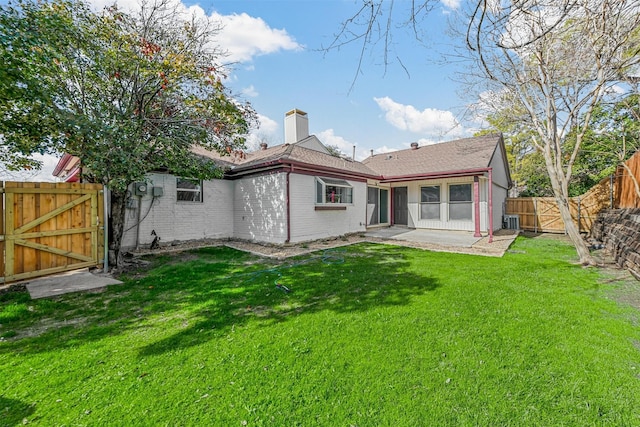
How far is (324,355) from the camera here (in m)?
2.77

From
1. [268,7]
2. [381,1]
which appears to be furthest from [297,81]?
[381,1]

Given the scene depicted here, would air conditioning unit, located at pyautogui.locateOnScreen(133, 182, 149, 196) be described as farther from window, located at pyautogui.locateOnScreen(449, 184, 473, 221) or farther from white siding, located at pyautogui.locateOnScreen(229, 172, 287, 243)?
window, located at pyautogui.locateOnScreen(449, 184, 473, 221)

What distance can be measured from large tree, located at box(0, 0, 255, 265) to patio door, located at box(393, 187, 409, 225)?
9.89m

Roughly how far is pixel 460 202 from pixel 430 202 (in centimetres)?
139

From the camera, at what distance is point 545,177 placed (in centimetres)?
1861

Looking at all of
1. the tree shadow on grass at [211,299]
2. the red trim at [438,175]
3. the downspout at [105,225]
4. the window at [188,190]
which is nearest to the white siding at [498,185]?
the red trim at [438,175]

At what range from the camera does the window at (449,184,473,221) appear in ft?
41.3

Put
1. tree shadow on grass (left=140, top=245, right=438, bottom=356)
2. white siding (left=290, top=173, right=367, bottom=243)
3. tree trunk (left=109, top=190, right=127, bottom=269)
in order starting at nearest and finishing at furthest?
tree shadow on grass (left=140, top=245, right=438, bottom=356) → tree trunk (left=109, top=190, right=127, bottom=269) → white siding (left=290, top=173, right=367, bottom=243)

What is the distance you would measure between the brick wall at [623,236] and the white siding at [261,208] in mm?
8667

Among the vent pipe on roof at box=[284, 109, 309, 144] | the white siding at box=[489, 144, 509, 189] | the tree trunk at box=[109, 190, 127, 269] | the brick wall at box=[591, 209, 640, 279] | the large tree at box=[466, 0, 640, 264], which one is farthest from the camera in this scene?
the white siding at box=[489, 144, 509, 189]

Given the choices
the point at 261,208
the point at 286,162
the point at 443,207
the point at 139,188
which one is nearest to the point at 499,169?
the point at 443,207

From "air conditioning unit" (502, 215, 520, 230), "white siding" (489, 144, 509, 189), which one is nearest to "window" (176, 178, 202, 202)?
"white siding" (489, 144, 509, 189)

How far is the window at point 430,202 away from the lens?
13523 mm

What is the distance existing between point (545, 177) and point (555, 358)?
2103cm
